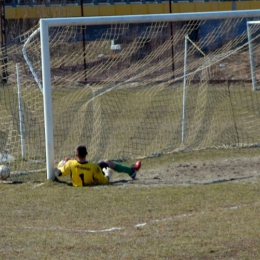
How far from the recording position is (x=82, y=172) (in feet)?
35.4

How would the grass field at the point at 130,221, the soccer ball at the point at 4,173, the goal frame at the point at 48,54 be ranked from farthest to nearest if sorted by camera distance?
the soccer ball at the point at 4,173 → the goal frame at the point at 48,54 → the grass field at the point at 130,221

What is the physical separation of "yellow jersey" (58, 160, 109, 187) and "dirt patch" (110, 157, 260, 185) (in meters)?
0.46

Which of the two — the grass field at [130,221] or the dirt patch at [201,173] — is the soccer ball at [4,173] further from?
the dirt patch at [201,173]

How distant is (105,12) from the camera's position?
35781 mm

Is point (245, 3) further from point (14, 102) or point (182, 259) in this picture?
point (182, 259)

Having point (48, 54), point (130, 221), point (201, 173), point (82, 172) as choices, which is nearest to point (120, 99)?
point (201, 173)

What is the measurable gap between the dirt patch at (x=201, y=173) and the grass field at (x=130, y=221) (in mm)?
292

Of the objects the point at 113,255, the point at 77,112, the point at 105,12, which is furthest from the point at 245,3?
the point at 113,255

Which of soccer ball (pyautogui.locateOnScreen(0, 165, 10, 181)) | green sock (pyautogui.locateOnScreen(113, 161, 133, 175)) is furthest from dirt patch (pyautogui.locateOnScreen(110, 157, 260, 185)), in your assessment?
soccer ball (pyautogui.locateOnScreen(0, 165, 10, 181))

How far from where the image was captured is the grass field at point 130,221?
24.0 feet

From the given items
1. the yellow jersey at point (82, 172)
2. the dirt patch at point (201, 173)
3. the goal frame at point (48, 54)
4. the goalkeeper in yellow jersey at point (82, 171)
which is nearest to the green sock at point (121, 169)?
the dirt patch at point (201, 173)

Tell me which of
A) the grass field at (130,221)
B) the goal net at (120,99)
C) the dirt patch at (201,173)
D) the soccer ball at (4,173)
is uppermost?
the goal net at (120,99)

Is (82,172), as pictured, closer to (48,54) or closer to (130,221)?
(48,54)

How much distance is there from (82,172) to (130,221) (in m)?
2.26
